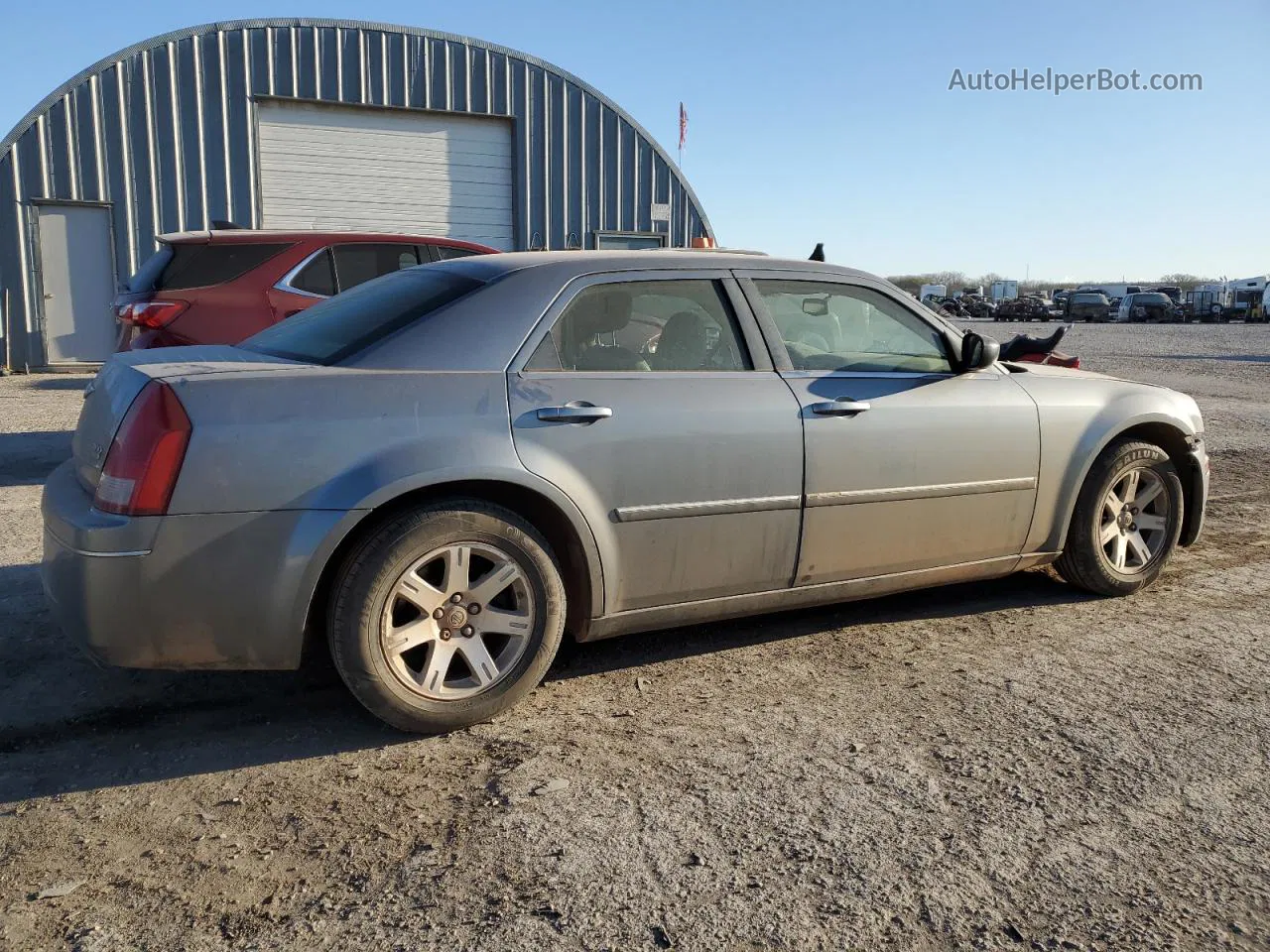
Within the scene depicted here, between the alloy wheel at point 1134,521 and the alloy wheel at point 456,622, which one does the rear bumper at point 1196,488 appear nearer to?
the alloy wheel at point 1134,521

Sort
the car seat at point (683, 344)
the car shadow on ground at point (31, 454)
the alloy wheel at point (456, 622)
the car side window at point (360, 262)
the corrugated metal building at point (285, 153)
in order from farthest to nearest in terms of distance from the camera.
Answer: the corrugated metal building at point (285, 153) → the car side window at point (360, 262) → the car shadow on ground at point (31, 454) → the car seat at point (683, 344) → the alloy wheel at point (456, 622)

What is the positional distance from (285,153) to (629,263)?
47.3 ft

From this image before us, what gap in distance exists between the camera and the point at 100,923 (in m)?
2.34

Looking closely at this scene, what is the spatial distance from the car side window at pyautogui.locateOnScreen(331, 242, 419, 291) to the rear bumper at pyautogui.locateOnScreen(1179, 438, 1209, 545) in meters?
5.66

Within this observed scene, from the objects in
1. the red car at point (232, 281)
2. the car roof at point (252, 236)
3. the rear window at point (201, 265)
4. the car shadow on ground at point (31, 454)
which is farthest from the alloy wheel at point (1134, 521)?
the car shadow on ground at point (31, 454)

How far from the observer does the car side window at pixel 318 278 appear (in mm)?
8039

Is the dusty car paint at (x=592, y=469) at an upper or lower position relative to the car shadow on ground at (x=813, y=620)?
upper

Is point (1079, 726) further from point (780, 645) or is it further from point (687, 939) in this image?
point (687, 939)

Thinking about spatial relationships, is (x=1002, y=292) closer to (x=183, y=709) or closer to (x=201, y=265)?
(x=201, y=265)

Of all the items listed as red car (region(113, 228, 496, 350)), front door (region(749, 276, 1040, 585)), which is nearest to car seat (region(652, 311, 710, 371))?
front door (region(749, 276, 1040, 585))

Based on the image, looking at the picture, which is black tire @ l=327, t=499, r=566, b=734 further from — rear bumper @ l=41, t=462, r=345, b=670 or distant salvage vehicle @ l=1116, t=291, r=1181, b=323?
distant salvage vehicle @ l=1116, t=291, r=1181, b=323

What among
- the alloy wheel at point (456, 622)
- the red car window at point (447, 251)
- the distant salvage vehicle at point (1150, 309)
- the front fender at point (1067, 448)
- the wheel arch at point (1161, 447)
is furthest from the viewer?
the distant salvage vehicle at point (1150, 309)

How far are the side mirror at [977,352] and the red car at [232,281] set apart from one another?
5201 millimetres

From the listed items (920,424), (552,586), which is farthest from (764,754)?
(920,424)
